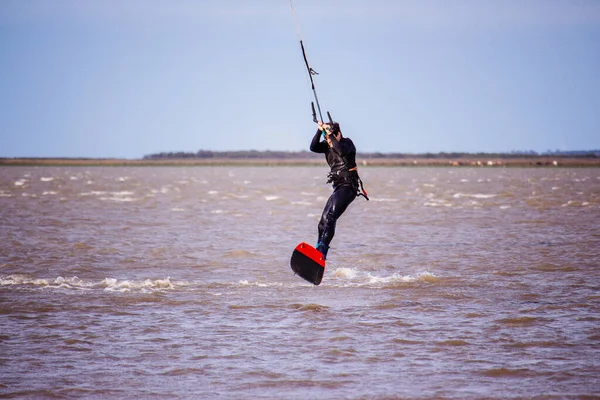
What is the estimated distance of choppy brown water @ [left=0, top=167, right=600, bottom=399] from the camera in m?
8.52

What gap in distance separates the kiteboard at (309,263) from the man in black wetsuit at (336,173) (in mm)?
345

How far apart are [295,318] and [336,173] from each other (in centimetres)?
332

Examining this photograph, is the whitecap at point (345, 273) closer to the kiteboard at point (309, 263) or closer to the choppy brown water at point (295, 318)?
the choppy brown water at point (295, 318)

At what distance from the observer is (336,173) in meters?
14.1

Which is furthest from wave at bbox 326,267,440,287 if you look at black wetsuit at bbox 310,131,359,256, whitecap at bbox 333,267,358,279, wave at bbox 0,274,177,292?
wave at bbox 0,274,177,292

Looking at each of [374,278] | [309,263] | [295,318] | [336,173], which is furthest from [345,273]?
[295,318]

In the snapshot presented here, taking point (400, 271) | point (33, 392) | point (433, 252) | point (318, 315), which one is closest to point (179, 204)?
Answer: point (433, 252)

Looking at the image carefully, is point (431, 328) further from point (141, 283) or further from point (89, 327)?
point (141, 283)

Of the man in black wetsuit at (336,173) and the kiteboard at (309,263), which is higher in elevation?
the man in black wetsuit at (336,173)

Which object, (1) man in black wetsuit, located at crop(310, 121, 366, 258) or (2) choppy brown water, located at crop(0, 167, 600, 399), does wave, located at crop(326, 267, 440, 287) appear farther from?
(1) man in black wetsuit, located at crop(310, 121, 366, 258)

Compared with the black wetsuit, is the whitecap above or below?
below

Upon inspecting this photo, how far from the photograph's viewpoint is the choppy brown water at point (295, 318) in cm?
852

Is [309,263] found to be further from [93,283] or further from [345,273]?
[93,283]

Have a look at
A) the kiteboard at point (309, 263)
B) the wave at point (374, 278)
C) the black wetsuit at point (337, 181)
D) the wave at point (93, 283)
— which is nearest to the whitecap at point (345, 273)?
the wave at point (374, 278)
